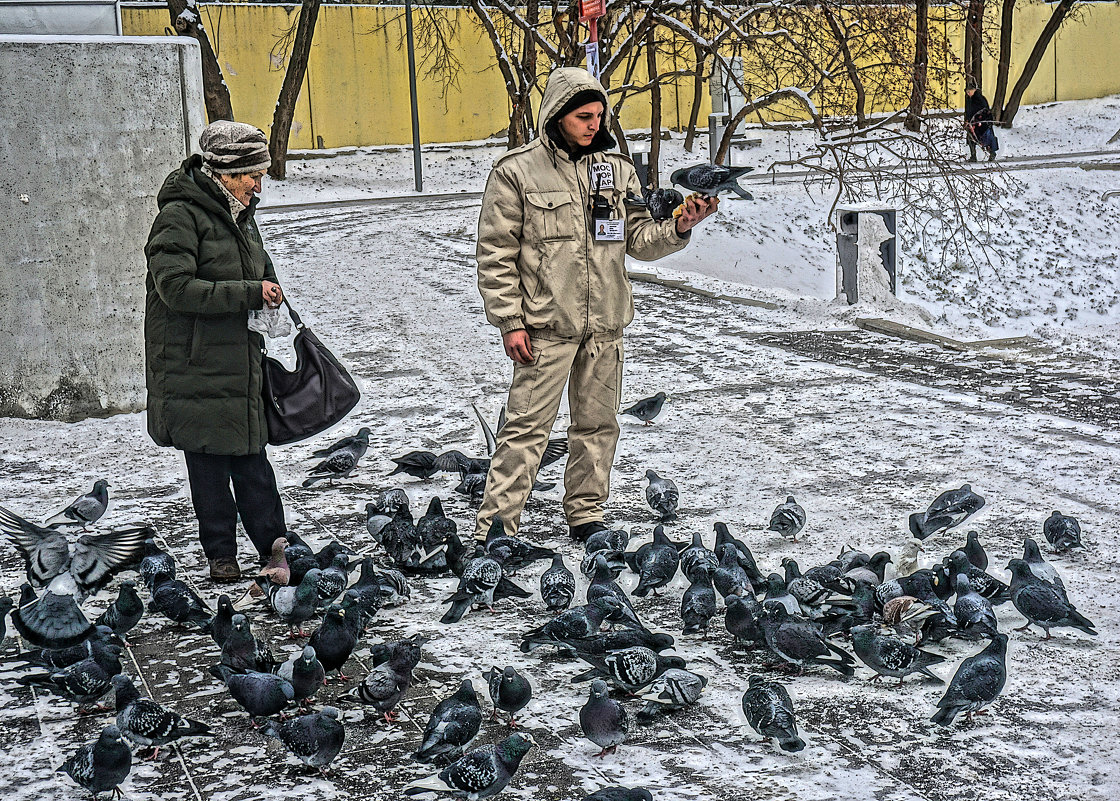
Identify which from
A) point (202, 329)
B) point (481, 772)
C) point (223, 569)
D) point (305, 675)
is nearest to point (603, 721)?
point (481, 772)

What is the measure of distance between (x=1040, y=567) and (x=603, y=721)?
2148 millimetres

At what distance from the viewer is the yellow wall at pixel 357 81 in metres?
30.6

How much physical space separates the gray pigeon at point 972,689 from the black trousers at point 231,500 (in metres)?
3.05

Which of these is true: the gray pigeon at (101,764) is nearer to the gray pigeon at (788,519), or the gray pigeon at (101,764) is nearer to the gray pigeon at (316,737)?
the gray pigeon at (316,737)

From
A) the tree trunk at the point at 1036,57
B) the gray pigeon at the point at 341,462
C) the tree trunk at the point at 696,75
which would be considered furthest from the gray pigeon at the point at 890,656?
the tree trunk at the point at 1036,57

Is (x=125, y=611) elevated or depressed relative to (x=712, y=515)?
elevated

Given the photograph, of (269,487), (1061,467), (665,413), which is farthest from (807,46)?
(269,487)

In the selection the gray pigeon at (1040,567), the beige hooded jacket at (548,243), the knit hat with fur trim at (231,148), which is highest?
the knit hat with fur trim at (231,148)

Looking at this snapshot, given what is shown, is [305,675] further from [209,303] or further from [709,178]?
[709,178]

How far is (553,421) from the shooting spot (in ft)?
18.4

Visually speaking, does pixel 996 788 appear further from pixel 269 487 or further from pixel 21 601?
pixel 21 601

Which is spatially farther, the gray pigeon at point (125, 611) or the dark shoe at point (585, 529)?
the dark shoe at point (585, 529)

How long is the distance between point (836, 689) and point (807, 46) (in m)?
12.1

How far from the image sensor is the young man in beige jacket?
539 cm
